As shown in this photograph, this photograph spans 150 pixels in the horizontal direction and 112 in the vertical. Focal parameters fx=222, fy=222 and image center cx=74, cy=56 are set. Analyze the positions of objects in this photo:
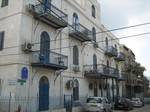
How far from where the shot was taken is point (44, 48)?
1856cm

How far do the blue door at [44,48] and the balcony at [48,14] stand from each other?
1.20m

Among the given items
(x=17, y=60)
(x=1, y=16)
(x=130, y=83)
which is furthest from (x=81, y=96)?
(x=130, y=83)

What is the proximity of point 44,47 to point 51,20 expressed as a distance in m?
2.38

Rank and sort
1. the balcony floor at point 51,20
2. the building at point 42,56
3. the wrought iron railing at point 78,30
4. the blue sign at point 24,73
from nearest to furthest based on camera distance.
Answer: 1. the blue sign at point 24,73
2. the building at point 42,56
3. the balcony floor at point 51,20
4. the wrought iron railing at point 78,30

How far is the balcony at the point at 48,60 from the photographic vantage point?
16.8 m

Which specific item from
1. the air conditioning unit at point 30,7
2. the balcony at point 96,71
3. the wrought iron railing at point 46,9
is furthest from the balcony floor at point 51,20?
the balcony at point 96,71

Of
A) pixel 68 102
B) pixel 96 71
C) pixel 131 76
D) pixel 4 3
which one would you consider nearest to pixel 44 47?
pixel 4 3

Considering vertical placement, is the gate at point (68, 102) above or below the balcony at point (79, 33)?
below

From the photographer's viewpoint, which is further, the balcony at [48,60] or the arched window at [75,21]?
the arched window at [75,21]

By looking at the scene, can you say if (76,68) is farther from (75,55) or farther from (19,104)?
(19,104)

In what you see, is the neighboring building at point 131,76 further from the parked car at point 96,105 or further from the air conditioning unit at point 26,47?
the air conditioning unit at point 26,47

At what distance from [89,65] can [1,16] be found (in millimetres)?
11409

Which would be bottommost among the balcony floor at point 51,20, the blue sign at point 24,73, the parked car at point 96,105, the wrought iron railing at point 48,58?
the parked car at point 96,105

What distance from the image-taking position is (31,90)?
653 inches
